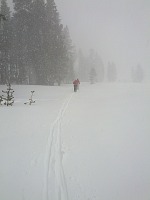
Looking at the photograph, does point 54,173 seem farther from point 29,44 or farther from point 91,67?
point 91,67

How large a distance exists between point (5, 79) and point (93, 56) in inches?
2039

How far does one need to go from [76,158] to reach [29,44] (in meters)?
30.7

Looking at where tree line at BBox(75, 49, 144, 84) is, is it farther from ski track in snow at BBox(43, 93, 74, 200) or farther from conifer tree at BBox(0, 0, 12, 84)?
ski track in snow at BBox(43, 93, 74, 200)

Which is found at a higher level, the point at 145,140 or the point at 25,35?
the point at 25,35

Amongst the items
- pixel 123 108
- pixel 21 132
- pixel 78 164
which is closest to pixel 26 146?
pixel 21 132

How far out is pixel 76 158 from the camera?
738 cm

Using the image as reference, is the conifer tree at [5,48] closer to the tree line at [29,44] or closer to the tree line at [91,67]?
the tree line at [29,44]

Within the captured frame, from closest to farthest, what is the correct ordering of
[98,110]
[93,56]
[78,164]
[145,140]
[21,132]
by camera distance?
[78,164] → [145,140] → [21,132] → [98,110] → [93,56]

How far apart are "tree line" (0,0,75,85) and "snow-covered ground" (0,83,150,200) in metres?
23.7

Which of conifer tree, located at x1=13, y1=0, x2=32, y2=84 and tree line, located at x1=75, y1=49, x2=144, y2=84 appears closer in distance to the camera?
conifer tree, located at x1=13, y1=0, x2=32, y2=84

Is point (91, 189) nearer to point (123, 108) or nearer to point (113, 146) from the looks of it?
point (113, 146)

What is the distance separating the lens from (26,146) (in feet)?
27.5

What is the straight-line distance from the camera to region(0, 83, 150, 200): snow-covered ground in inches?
228

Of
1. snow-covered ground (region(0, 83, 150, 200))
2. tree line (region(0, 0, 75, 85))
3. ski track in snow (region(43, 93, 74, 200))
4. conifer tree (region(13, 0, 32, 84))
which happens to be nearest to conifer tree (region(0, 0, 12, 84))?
tree line (region(0, 0, 75, 85))
